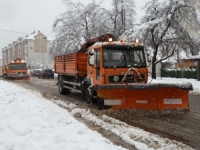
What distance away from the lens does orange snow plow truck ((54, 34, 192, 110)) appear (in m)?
8.48

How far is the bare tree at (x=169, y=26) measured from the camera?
22.8 m

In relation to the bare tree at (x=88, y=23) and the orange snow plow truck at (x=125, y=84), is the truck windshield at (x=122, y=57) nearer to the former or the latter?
the orange snow plow truck at (x=125, y=84)

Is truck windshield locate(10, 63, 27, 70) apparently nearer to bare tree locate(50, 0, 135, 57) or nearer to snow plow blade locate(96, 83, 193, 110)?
bare tree locate(50, 0, 135, 57)

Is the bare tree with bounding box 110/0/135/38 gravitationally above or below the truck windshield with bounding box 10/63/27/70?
above

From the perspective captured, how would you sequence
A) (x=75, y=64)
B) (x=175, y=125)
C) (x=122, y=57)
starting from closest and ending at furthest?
(x=175, y=125) < (x=122, y=57) < (x=75, y=64)

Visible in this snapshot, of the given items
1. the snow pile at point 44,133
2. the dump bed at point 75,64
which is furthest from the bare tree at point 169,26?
the snow pile at point 44,133

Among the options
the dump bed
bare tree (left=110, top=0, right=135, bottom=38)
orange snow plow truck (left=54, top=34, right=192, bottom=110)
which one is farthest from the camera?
bare tree (left=110, top=0, right=135, bottom=38)

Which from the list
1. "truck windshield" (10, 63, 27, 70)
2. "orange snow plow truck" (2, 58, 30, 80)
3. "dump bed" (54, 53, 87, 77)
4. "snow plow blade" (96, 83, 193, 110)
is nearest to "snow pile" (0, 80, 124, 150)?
"snow plow blade" (96, 83, 193, 110)

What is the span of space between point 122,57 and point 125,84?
1.51 meters

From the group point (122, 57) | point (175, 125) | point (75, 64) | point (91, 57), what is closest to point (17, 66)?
point (75, 64)

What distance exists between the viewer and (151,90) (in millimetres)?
8500

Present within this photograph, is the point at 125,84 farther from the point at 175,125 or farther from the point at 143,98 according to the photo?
the point at 175,125

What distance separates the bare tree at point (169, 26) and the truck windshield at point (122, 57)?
45.4ft

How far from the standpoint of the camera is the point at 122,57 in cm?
964
